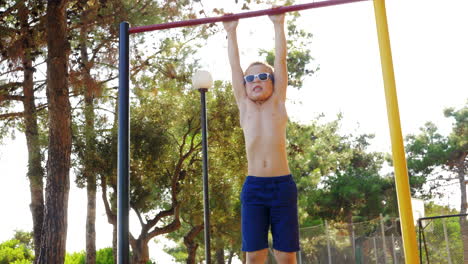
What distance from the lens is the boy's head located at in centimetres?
310

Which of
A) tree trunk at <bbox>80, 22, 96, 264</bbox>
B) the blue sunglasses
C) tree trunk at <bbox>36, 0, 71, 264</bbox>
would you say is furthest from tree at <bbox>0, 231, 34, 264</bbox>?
the blue sunglasses

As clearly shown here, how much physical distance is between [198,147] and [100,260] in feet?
10.4

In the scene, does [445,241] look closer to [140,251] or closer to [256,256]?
[140,251]

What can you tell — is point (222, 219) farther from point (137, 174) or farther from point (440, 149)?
point (440, 149)

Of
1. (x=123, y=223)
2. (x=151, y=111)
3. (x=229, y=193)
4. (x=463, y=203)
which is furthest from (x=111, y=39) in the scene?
(x=463, y=203)

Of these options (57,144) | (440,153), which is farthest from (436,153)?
(57,144)

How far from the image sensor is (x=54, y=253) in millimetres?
6695

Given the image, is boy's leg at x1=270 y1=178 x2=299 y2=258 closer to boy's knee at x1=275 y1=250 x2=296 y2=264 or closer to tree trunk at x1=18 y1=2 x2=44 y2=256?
boy's knee at x1=275 y1=250 x2=296 y2=264

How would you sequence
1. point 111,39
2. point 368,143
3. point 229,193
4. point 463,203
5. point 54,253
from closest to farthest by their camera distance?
point 54,253 < point 111,39 < point 229,193 < point 463,203 < point 368,143

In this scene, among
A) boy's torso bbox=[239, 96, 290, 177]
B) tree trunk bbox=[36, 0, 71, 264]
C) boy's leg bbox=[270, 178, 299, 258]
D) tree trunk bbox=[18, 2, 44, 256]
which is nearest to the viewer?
boy's leg bbox=[270, 178, 299, 258]

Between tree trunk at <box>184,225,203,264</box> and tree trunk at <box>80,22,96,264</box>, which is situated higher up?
tree trunk at <box>80,22,96,264</box>

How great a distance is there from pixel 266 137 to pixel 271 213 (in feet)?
1.38

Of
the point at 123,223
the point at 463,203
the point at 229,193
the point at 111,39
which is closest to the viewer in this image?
the point at 123,223

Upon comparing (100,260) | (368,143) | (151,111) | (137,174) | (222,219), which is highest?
(368,143)
